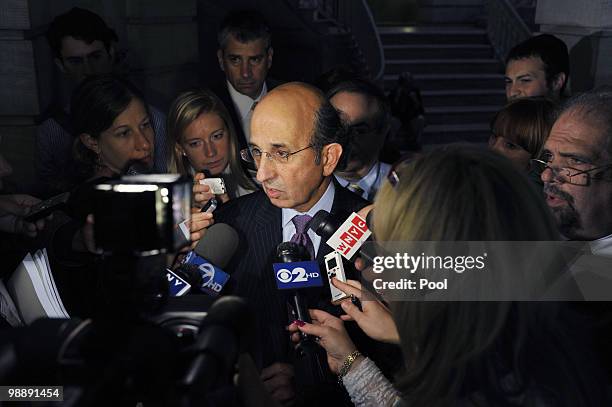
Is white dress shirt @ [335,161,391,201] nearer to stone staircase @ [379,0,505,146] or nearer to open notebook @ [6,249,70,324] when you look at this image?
open notebook @ [6,249,70,324]

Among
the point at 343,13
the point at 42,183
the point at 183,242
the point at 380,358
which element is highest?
the point at 343,13

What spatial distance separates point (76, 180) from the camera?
2984 millimetres

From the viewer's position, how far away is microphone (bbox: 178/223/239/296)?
6.70 feet

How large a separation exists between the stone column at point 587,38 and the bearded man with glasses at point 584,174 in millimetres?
3606

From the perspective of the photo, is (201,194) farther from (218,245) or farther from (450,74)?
(450,74)

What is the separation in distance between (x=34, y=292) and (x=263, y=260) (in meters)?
0.84

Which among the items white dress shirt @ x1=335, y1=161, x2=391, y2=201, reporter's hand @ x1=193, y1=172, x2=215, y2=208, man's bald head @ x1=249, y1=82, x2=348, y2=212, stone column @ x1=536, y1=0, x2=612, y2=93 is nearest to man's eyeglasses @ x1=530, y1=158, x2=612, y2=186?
man's bald head @ x1=249, y1=82, x2=348, y2=212

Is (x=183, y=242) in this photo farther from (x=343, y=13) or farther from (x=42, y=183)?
(x=343, y=13)

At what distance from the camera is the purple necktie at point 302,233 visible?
7.68 ft

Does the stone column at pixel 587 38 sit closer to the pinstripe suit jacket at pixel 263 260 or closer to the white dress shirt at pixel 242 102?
the white dress shirt at pixel 242 102

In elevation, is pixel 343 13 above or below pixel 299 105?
above

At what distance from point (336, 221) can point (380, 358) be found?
19.9 inches

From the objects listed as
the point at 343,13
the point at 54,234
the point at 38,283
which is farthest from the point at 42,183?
the point at 343,13

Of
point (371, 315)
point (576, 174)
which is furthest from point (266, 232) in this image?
point (576, 174)
